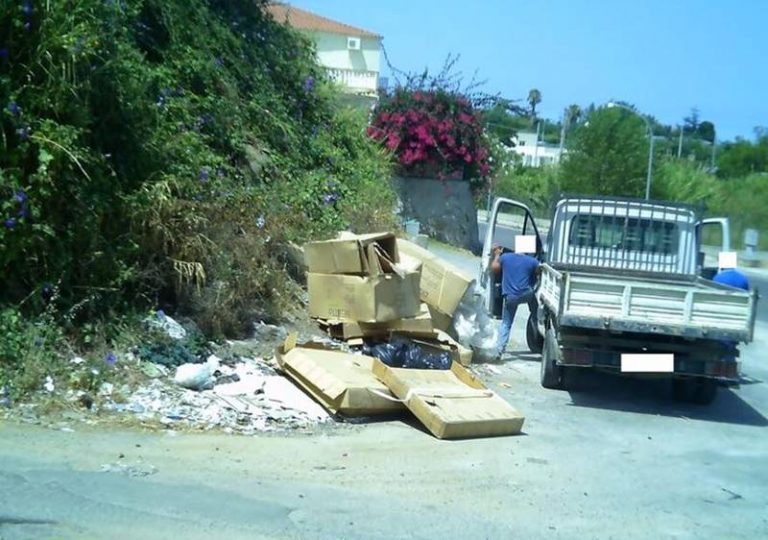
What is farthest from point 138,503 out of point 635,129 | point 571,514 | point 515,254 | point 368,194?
point 635,129

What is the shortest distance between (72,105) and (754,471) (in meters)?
7.16

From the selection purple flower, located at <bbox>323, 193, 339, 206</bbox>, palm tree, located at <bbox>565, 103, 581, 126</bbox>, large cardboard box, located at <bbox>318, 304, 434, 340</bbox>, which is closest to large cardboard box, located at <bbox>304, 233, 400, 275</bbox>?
large cardboard box, located at <bbox>318, 304, 434, 340</bbox>

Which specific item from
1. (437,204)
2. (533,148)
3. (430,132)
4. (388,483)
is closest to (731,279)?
(388,483)

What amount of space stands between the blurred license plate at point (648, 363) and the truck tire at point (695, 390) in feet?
2.24

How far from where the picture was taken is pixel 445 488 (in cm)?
686

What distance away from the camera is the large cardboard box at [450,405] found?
26.8ft

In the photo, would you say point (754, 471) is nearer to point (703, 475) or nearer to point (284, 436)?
point (703, 475)

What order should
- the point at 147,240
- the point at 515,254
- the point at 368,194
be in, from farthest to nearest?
the point at 368,194 → the point at 515,254 → the point at 147,240

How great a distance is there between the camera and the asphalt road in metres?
5.80

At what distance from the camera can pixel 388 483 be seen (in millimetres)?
6922

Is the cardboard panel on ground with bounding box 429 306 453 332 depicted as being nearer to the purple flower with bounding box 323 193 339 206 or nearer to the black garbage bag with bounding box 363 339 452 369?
the black garbage bag with bounding box 363 339 452 369

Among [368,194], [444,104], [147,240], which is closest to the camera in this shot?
[147,240]

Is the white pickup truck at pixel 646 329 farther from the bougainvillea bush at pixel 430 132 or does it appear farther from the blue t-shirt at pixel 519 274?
the bougainvillea bush at pixel 430 132

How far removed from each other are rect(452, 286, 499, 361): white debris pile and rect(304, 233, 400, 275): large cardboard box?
1.38 m
